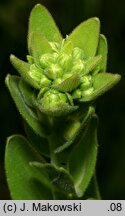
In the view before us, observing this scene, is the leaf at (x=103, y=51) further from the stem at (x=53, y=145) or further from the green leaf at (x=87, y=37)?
the stem at (x=53, y=145)

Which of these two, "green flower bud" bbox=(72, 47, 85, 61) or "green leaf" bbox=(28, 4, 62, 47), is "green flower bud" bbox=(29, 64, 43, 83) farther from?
"green leaf" bbox=(28, 4, 62, 47)

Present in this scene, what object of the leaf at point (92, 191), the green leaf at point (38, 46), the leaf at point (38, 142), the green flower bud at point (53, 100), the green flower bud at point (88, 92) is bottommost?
the leaf at point (92, 191)

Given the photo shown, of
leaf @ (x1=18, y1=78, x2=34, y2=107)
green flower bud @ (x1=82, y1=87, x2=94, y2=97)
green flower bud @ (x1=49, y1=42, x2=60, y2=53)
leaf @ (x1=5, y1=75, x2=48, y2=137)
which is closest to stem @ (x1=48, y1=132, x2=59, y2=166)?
leaf @ (x1=5, y1=75, x2=48, y2=137)

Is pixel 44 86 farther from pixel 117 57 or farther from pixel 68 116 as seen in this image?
pixel 117 57

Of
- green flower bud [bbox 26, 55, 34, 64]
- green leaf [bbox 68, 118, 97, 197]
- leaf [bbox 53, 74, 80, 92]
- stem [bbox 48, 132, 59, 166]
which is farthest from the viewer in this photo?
green leaf [bbox 68, 118, 97, 197]

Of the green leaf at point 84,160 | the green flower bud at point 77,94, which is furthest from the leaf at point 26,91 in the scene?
the green leaf at point 84,160

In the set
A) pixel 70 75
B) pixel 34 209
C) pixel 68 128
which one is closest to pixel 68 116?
pixel 68 128
